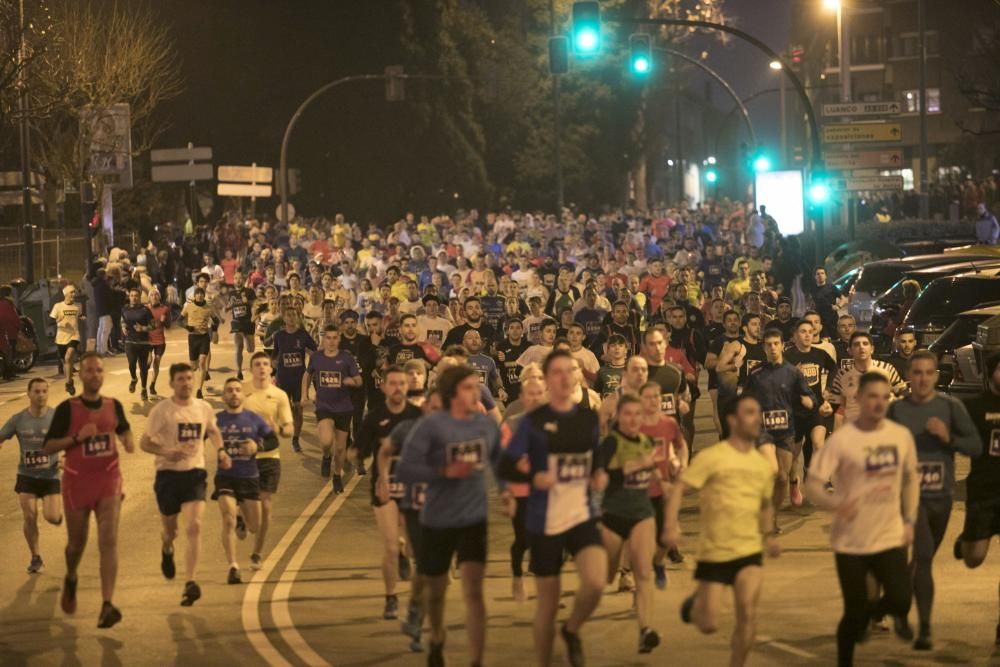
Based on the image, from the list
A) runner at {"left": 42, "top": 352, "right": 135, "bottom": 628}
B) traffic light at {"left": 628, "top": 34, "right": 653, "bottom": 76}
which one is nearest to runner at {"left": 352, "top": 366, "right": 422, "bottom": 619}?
runner at {"left": 42, "top": 352, "right": 135, "bottom": 628}

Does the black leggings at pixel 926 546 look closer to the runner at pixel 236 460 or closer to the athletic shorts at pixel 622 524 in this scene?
the athletic shorts at pixel 622 524

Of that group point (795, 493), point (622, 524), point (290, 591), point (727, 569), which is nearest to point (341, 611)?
point (290, 591)

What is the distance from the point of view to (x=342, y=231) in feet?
141

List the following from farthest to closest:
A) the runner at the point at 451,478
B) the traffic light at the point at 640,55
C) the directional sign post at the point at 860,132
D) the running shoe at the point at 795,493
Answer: the traffic light at the point at 640,55, the directional sign post at the point at 860,132, the running shoe at the point at 795,493, the runner at the point at 451,478

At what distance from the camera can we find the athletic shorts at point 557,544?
395 inches

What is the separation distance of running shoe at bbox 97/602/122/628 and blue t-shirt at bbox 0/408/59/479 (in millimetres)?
2422

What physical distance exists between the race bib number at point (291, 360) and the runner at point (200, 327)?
5584mm

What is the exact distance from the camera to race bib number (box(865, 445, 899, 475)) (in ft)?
A: 32.7

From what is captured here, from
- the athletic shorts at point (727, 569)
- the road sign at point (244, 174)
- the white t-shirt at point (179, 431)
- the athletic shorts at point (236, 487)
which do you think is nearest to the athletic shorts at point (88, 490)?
the white t-shirt at point (179, 431)

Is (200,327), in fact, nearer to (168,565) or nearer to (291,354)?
(291,354)

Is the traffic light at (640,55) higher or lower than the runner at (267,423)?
higher

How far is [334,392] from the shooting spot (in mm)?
18469

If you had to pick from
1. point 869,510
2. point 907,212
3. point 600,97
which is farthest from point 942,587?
point 600,97

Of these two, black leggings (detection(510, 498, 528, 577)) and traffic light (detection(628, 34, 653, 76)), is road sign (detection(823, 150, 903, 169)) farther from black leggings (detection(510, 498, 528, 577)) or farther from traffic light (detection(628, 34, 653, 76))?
black leggings (detection(510, 498, 528, 577))
